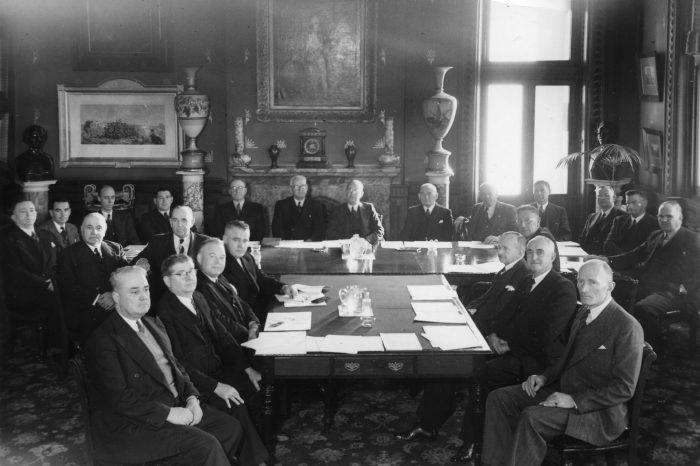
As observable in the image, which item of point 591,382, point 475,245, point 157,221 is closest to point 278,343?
point 591,382

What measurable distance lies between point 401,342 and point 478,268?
2331mm

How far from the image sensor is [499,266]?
6.64 meters

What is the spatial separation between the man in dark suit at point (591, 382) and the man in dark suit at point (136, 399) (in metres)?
1.51

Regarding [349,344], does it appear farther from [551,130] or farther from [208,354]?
[551,130]

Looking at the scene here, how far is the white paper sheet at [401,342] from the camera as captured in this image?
429 cm

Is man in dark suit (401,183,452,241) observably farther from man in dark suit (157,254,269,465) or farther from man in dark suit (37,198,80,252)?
man in dark suit (157,254,269,465)

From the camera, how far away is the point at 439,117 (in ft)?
32.8

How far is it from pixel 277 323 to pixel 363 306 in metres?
0.56

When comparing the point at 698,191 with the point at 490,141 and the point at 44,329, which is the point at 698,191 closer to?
the point at 490,141

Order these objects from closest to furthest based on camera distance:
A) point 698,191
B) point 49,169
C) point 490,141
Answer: point 698,191
point 49,169
point 490,141

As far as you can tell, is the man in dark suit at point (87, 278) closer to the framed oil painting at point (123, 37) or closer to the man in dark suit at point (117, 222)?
the man in dark suit at point (117, 222)

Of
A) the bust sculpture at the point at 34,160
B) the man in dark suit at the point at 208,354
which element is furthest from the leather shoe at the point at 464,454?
the bust sculpture at the point at 34,160

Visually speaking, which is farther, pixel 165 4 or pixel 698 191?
pixel 165 4

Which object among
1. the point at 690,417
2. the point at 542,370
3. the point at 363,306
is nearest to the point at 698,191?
the point at 690,417
